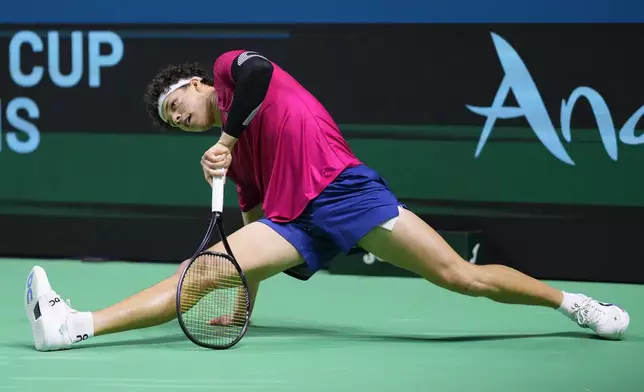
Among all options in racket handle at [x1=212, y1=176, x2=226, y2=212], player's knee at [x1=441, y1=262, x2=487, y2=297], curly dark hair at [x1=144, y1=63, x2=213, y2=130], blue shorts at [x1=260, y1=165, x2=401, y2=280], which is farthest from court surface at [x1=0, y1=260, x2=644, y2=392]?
curly dark hair at [x1=144, y1=63, x2=213, y2=130]

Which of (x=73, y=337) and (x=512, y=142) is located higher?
(x=512, y=142)

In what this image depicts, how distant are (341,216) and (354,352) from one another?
0.52m

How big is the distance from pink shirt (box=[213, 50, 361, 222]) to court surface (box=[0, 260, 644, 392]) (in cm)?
59

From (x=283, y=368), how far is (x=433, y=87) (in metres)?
2.93

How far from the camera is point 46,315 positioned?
13.4 ft

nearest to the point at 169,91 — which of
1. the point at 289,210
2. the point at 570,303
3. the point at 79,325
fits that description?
the point at 289,210

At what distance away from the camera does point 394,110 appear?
21.5ft

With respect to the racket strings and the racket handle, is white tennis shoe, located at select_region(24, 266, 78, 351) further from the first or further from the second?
the racket handle

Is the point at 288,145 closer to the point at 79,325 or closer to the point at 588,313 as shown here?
the point at 79,325

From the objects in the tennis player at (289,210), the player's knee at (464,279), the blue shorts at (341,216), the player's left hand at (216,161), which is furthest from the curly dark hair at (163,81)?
the player's knee at (464,279)

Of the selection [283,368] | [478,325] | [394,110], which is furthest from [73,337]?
[394,110]
